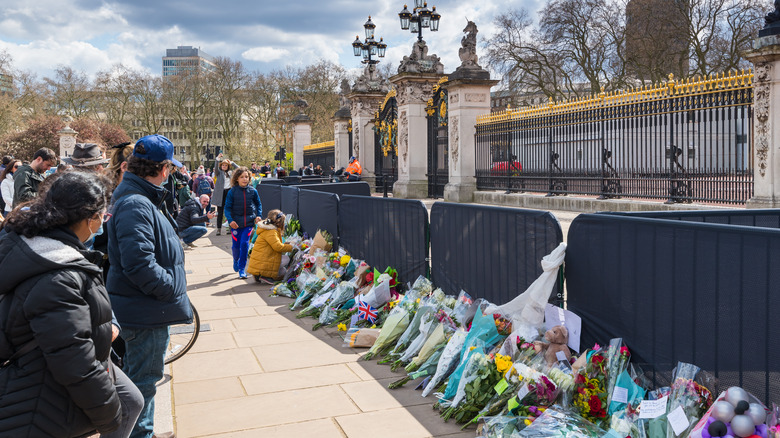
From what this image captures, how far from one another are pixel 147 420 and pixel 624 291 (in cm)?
275

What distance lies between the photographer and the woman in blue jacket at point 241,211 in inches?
393

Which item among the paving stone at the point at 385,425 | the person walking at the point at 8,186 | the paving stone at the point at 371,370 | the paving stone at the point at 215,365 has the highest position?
the person walking at the point at 8,186

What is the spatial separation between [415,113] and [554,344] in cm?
1715

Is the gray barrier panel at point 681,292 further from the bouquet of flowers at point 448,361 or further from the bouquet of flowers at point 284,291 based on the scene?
the bouquet of flowers at point 284,291

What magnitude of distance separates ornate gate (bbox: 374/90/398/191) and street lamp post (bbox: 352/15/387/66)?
1.87 m

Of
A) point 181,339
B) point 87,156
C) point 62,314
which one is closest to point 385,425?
point 62,314

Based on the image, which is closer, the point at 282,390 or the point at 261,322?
the point at 282,390

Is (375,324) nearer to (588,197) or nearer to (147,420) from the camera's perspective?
(147,420)

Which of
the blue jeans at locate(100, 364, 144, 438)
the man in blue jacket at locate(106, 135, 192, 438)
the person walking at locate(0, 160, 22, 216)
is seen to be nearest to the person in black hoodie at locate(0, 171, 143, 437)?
the blue jeans at locate(100, 364, 144, 438)

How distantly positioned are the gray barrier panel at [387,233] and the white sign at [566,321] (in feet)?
7.13

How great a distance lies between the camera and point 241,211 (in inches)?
395

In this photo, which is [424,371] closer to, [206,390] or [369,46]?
[206,390]

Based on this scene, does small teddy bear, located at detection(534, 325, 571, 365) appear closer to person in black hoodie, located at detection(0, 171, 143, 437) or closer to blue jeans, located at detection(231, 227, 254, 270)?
person in black hoodie, located at detection(0, 171, 143, 437)

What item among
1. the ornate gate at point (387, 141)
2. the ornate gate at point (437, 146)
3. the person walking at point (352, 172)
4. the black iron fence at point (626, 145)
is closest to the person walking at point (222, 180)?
the person walking at point (352, 172)
